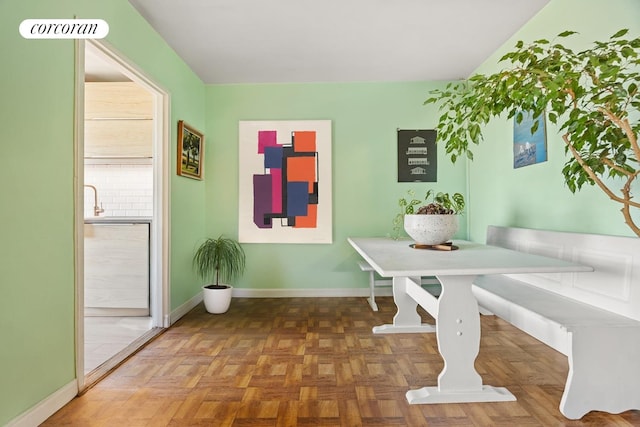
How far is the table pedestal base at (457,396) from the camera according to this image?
1884 millimetres

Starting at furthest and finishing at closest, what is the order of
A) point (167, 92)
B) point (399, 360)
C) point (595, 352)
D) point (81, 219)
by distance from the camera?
point (167, 92), point (399, 360), point (81, 219), point (595, 352)

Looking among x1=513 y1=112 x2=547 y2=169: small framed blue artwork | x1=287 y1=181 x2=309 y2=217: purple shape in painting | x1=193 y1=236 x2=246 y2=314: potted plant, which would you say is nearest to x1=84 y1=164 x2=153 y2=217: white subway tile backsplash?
x1=193 y1=236 x2=246 y2=314: potted plant

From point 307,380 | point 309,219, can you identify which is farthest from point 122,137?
point 307,380

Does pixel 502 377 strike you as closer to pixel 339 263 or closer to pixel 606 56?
pixel 606 56

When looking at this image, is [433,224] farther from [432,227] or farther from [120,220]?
[120,220]

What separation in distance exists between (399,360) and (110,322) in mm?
2440

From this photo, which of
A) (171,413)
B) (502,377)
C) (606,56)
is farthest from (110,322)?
(606,56)

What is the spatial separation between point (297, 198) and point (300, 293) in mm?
1043

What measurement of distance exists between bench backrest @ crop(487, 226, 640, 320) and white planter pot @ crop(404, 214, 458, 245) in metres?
0.72

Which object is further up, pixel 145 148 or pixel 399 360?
pixel 145 148

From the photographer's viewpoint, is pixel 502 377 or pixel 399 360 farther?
pixel 399 360

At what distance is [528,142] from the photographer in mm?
2947

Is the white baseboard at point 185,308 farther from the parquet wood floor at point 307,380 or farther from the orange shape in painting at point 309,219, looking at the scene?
the orange shape in painting at point 309,219

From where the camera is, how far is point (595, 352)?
171 cm
